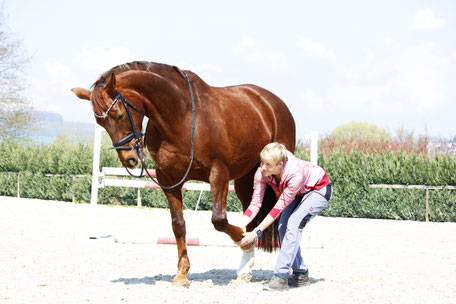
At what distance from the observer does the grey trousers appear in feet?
15.2

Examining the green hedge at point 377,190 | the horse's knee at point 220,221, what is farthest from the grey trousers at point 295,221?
the green hedge at point 377,190

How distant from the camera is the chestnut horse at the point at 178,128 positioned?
14.3ft

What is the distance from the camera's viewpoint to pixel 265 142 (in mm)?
5352

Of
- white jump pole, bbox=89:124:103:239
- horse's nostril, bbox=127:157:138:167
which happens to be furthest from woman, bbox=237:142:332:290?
white jump pole, bbox=89:124:103:239

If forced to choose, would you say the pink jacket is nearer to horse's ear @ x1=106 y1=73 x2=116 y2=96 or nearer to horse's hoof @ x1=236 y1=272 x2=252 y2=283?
horse's hoof @ x1=236 y1=272 x2=252 y2=283

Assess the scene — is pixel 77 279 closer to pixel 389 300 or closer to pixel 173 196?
pixel 173 196

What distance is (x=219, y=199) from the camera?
185 inches

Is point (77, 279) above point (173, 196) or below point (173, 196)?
below

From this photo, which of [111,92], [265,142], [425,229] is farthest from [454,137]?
[111,92]

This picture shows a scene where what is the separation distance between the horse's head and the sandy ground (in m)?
1.18

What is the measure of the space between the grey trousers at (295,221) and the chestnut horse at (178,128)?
1.42ft

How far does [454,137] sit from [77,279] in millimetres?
19792

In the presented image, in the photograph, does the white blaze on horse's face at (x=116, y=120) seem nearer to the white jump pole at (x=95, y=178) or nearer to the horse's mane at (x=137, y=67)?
the horse's mane at (x=137, y=67)

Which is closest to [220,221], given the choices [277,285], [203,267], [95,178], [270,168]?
[270,168]
